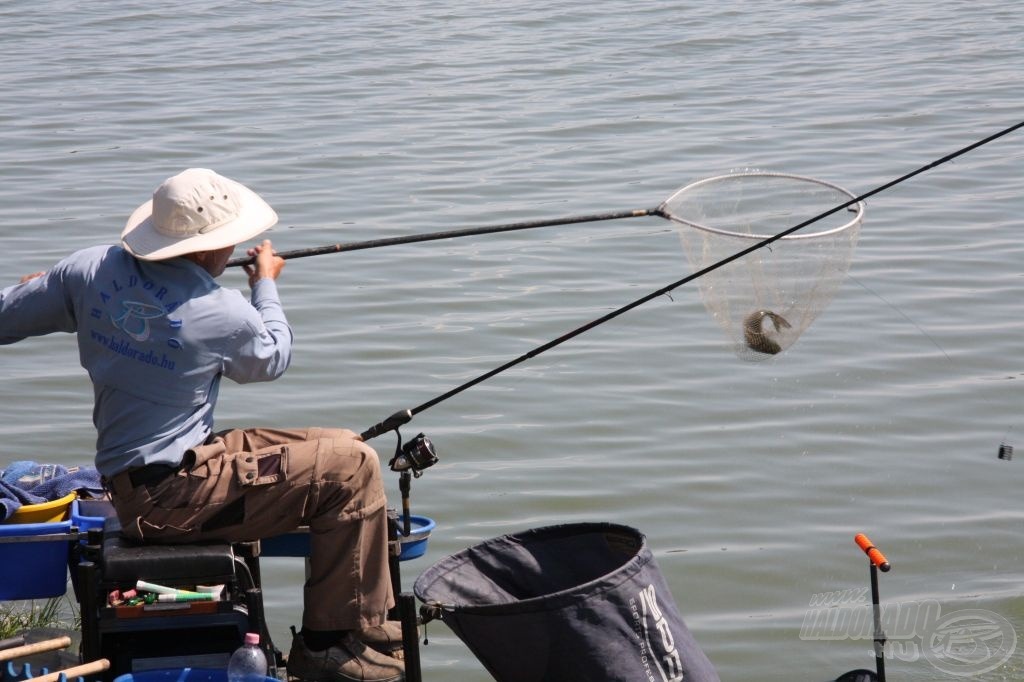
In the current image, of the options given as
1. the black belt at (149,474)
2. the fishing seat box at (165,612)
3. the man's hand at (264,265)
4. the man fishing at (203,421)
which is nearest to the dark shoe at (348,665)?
the man fishing at (203,421)

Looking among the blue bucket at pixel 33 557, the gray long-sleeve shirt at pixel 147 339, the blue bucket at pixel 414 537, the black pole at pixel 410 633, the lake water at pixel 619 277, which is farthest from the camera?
the lake water at pixel 619 277

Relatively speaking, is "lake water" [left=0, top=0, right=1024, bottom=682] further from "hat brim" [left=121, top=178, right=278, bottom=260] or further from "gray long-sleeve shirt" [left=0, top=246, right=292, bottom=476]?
"hat brim" [left=121, top=178, right=278, bottom=260]

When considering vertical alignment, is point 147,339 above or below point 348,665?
above

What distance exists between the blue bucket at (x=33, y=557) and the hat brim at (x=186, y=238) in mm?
687

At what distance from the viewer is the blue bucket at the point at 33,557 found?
11.3ft

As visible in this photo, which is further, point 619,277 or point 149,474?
point 619,277

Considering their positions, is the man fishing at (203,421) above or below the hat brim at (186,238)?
below

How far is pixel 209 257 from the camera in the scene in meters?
3.47

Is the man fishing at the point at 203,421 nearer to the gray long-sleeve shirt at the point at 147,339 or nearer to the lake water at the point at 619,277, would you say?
the gray long-sleeve shirt at the point at 147,339

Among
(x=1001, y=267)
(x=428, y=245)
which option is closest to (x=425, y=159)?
(x=428, y=245)

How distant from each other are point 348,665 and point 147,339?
901 millimetres

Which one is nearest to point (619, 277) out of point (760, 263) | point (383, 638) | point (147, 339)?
point (760, 263)

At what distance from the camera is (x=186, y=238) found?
134 inches

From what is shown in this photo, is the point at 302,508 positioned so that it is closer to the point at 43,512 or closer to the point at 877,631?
the point at 43,512
